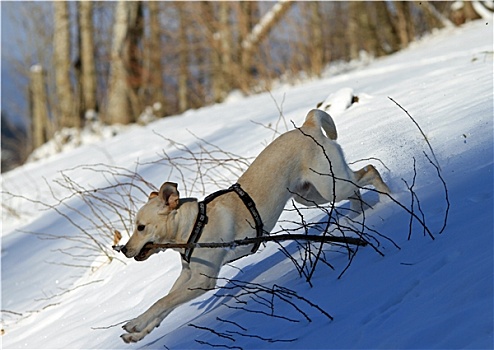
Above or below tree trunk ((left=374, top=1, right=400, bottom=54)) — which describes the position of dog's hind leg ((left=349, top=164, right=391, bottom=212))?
above

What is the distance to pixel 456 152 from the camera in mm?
4492

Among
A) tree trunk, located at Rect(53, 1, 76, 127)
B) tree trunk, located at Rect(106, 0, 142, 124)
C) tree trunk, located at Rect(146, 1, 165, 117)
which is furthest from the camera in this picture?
tree trunk, located at Rect(146, 1, 165, 117)

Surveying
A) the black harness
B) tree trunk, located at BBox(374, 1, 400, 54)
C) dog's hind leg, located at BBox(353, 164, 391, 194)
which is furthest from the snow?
tree trunk, located at BBox(374, 1, 400, 54)

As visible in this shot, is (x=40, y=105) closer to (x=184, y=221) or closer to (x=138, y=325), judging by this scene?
(x=184, y=221)

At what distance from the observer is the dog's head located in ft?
13.8

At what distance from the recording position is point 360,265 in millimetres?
3631

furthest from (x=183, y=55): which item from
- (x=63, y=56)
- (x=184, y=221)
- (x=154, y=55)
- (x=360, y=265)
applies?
(x=360, y=265)

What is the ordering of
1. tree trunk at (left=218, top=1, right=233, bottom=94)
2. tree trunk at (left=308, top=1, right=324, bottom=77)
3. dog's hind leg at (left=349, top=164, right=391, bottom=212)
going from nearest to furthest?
dog's hind leg at (left=349, top=164, right=391, bottom=212) < tree trunk at (left=308, top=1, right=324, bottom=77) < tree trunk at (left=218, top=1, right=233, bottom=94)

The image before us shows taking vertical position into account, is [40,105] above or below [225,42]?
below

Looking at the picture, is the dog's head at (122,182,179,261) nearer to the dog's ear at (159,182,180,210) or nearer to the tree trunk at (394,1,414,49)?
the dog's ear at (159,182,180,210)

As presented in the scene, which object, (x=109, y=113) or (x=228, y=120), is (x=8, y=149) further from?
(x=228, y=120)

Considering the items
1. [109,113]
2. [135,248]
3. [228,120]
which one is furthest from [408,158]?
[109,113]

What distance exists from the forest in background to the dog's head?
9942mm

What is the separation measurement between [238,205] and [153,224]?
20.0 inches
